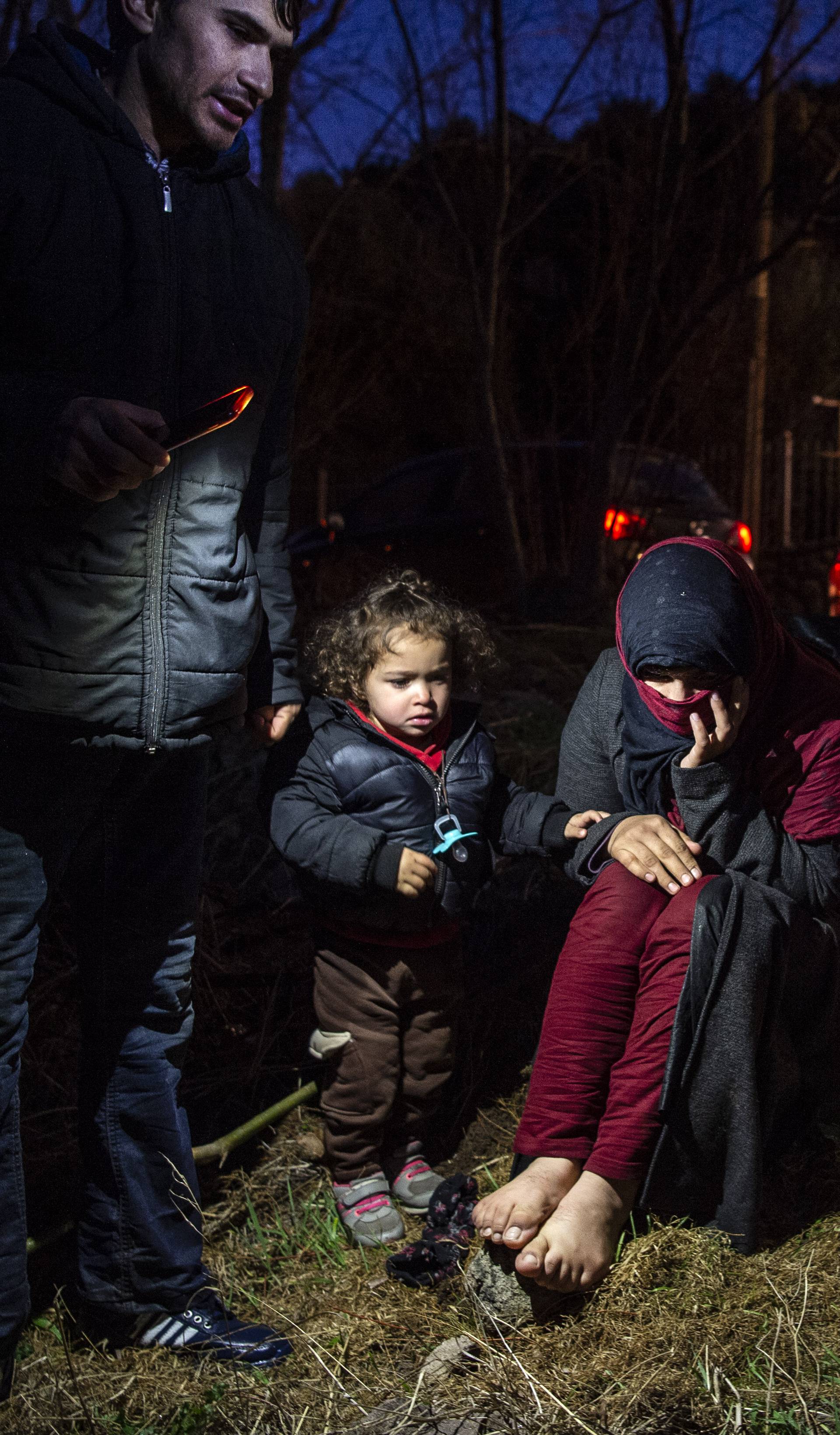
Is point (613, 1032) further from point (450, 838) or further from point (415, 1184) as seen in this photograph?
point (415, 1184)

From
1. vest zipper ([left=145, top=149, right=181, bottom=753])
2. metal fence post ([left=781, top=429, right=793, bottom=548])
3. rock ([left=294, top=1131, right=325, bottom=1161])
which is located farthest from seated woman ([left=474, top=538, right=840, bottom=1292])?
metal fence post ([left=781, top=429, right=793, bottom=548])

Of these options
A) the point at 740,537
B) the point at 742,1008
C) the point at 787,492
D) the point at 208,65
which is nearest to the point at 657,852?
the point at 742,1008

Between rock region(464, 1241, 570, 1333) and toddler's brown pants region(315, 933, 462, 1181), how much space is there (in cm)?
56

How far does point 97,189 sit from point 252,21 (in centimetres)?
38

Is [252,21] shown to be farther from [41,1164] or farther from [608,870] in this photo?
[41,1164]

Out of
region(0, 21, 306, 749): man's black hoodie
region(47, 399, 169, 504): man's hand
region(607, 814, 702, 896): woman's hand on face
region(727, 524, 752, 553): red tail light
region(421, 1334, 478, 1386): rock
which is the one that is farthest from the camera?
region(727, 524, 752, 553): red tail light

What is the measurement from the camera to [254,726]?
2469 millimetres

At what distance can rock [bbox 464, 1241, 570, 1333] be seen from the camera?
2.12m

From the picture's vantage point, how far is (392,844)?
8.52 ft

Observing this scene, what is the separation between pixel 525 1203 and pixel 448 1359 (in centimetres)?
29

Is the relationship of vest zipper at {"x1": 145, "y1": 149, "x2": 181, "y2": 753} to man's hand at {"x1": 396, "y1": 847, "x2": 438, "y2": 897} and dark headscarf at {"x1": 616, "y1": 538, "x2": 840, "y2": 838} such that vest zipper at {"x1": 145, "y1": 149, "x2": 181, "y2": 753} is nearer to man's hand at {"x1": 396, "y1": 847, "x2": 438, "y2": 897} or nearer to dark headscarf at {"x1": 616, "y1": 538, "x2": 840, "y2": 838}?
man's hand at {"x1": 396, "y1": 847, "x2": 438, "y2": 897}

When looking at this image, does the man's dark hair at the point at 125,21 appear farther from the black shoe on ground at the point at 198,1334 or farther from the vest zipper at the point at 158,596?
the black shoe on ground at the point at 198,1334

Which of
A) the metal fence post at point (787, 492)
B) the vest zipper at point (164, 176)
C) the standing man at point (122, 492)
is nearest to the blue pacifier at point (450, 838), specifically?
the standing man at point (122, 492)

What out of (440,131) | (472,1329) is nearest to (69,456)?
(472,1329)
